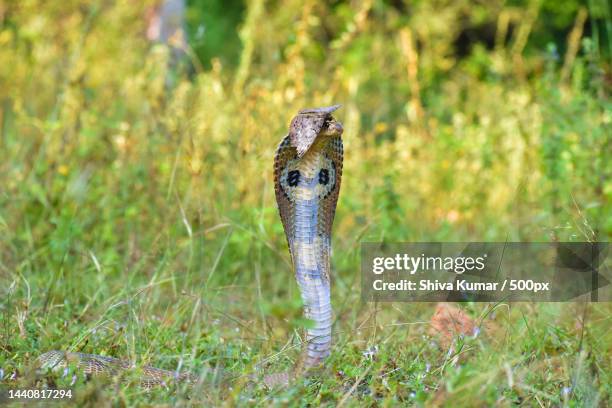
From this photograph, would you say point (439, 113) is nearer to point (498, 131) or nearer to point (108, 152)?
point (498, 131)

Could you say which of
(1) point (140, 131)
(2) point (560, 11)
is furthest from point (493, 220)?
(2) point (560, 11)

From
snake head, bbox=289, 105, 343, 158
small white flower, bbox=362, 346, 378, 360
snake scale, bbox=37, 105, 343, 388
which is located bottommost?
small white flower, bbox=362, 346, 378, 360

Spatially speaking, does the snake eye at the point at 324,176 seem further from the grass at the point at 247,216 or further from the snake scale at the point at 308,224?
the grass at the point at 247,216

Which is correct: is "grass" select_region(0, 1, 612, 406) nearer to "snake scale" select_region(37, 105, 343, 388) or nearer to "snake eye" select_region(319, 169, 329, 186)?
"snake scale" select_region(37, 105, 343, 388)

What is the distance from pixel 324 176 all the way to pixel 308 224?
164 mm

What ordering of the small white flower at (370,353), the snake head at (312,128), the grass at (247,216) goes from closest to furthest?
the snake head at (312,128)
the grass at (247,216)
the small white flower at (370,353)

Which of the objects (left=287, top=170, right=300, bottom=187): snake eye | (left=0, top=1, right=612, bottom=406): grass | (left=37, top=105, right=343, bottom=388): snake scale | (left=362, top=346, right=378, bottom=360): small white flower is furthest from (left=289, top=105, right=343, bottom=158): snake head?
(left=362, top=346, right=378, bottom=360): small white flower

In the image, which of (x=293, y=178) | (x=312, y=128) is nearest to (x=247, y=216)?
(x=293, y=178)

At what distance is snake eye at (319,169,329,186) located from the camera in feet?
9.09

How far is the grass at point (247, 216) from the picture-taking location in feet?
8.95

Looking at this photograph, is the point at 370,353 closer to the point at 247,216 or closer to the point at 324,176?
the point at 324,176

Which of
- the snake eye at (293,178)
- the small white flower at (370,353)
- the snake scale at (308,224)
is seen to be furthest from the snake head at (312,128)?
the small white flower at (370,353)

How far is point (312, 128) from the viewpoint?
2.62 metres

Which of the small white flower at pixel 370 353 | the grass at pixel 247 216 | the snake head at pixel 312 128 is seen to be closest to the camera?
the snake head at pixel 312 128
